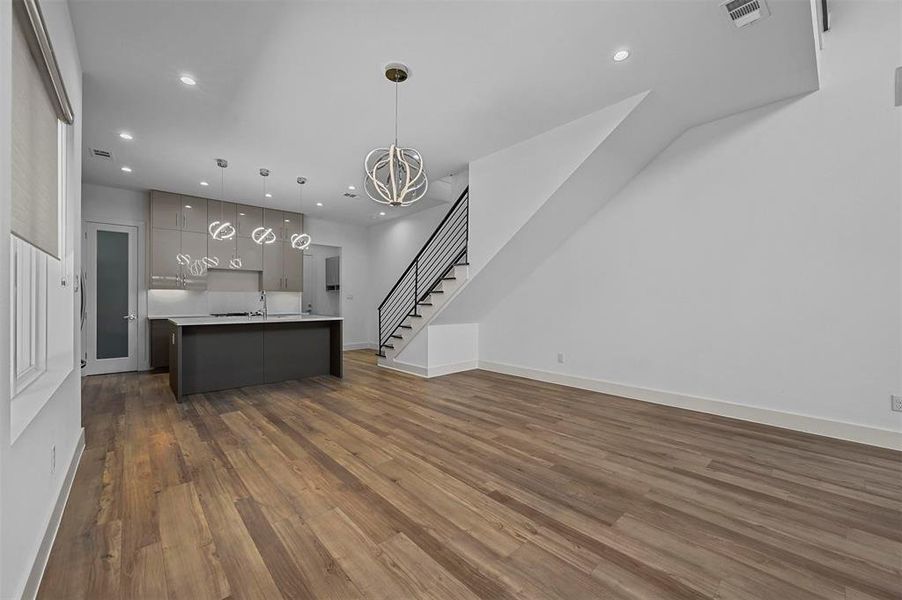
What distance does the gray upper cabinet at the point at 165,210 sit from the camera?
634 cm

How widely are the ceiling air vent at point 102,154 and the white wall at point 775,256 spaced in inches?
247

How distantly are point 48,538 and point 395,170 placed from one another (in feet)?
9.97

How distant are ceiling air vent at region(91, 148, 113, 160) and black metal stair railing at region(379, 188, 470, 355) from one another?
4182 mm

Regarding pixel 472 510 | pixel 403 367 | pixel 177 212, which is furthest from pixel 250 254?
pixel 472 510

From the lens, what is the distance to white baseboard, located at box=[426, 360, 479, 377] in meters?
5.86

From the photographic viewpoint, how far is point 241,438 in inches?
128

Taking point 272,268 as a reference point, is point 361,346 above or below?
below

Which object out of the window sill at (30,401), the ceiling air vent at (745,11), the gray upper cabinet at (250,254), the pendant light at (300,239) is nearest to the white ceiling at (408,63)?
the ceiling air vent at (745,11)

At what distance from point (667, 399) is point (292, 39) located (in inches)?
197

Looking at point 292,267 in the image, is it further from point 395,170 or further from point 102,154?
point 395,170

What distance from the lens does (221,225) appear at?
545 cm

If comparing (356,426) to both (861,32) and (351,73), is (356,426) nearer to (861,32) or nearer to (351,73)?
(351,73)

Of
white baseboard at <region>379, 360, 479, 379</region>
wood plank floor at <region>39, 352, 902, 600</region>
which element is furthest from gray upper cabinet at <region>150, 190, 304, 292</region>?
wood plank floor at <region>39, 352, 902, 600</region>

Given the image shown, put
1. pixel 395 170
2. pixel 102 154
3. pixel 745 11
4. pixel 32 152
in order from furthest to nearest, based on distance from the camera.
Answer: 1. pixel 102 154
2. pixel 395 170
3. pixel 745 11
4. pixel 32 152
